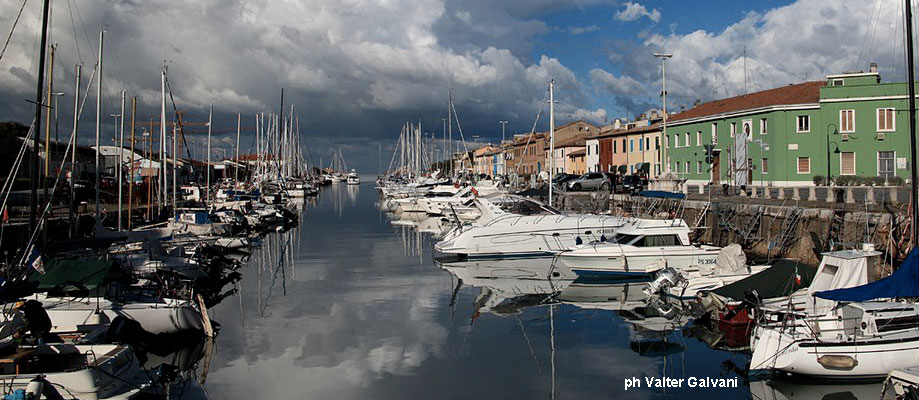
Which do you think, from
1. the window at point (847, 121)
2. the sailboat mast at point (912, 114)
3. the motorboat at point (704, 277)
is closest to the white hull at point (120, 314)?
the motorboat at point (704, 277)

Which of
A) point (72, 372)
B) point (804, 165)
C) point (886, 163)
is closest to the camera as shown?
point (72, 372)

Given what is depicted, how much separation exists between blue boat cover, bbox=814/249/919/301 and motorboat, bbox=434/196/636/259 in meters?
17.6

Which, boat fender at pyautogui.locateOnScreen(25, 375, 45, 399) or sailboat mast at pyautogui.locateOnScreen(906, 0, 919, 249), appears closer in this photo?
boat fender at pyautogui.locateOnScreen(25, 375, 45, 399)

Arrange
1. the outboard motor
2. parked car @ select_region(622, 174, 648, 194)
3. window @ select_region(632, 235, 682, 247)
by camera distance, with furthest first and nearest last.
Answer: parked car @ select_region(622, 174, 648, 194), window @ select_region(632, 235, 682, 247), the outboard motor

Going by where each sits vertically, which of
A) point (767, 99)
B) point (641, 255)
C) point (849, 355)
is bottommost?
point (849, 355)

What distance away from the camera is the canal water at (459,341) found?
51.1ft

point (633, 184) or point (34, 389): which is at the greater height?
point (633, 184)

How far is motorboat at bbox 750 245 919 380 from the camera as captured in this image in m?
14.7

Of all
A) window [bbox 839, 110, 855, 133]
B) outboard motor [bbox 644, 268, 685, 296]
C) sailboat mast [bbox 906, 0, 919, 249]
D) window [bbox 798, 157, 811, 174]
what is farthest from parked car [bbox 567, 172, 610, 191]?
sailboat mast [bbox 906, 0, 919, 249]

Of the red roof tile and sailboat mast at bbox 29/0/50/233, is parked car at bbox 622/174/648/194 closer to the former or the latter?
the red roof tile

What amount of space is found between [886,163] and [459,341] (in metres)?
38.9

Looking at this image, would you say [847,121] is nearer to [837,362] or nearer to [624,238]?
[624,238]

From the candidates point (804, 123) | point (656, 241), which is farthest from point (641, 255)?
point (804, 123)

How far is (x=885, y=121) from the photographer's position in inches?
1837
